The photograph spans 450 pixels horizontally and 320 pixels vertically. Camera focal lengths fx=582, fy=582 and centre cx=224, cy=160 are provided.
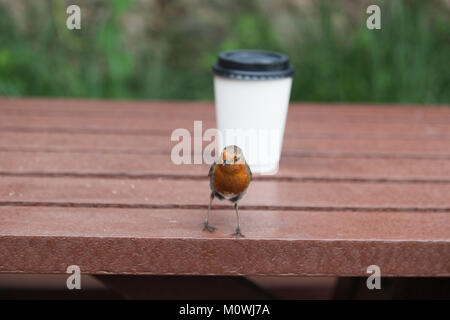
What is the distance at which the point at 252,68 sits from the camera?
47.5 inches

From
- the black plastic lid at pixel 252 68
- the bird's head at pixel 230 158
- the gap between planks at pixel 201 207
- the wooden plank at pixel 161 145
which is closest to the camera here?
the bird's head at pixel 230 158

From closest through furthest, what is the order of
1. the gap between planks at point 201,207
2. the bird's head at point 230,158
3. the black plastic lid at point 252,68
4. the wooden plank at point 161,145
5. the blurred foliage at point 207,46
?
the bird's head at point 230,158
the gap between planks at point 201,207
the black plastic lid at point 252,68
the wooden plank at point 161,145
the blurred foliage at point 207,46

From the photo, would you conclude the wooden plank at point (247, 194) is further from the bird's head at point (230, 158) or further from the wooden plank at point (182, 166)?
the bird's head at point (230, 158)

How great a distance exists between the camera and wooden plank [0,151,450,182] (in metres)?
1.29

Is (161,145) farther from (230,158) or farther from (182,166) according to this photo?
(230,158)

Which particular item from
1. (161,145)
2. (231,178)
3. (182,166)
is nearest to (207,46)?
(161,145)

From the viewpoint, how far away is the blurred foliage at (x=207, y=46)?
2.82 meters

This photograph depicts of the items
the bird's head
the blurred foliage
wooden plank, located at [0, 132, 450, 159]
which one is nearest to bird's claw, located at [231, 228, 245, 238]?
the bird's head

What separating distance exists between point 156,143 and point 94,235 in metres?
0.62

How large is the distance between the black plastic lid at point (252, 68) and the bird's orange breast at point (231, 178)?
318 mm

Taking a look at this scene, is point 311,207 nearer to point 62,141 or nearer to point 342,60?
point 62,141

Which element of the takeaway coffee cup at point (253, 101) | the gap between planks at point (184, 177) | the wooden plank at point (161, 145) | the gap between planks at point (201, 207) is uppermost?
the takeaway coffee cup at point (253, 101)

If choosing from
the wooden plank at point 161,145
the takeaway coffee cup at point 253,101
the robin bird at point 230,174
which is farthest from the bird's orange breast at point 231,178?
the wooden plank at point 161,145

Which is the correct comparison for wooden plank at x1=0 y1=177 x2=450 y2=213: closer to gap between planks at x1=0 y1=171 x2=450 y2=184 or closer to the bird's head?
gap between planks at x1=0 y1=171 x2=450 y2=184
